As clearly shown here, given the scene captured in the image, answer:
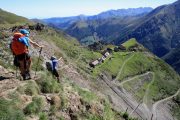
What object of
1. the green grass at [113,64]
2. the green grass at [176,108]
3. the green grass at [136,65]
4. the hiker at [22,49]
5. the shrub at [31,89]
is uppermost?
the hiker at [22,49]

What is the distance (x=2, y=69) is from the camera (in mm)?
21484

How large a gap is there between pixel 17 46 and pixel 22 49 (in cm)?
31

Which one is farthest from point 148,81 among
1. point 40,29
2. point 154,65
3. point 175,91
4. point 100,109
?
point 100,109

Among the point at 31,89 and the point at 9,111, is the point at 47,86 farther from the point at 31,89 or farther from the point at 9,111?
the point at 9,111

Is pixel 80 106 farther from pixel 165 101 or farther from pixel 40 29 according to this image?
pixel 165 101

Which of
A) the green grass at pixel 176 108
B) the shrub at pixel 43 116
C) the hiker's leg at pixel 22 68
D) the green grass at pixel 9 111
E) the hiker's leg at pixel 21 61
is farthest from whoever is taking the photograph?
the green grass at pixel 176 108

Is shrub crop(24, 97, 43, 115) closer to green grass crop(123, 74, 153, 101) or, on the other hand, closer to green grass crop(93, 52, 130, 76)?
green grass crop(93, 52, 130, 76)

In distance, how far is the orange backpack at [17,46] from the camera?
691 inches

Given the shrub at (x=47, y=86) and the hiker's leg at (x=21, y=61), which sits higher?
the hiker's leg at (x=21, y=61)

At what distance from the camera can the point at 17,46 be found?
17766 millimetres

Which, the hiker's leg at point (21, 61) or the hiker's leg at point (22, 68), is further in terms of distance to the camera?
the hiker's leg at point (22, 68)

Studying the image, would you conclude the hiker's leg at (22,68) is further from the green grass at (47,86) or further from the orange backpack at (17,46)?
the green grass at (47,86)

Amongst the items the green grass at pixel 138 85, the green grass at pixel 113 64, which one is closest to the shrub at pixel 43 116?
the green grass at pixel 113 64

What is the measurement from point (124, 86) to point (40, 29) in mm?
38697
